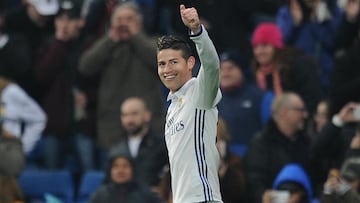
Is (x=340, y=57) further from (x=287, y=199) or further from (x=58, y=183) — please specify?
(x=58, y=183)

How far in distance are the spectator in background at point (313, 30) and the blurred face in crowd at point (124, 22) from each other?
1.99 metres

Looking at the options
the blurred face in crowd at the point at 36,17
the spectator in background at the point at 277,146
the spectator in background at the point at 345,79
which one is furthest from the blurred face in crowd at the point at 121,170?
the blurred face in crowd at the point at 36,17

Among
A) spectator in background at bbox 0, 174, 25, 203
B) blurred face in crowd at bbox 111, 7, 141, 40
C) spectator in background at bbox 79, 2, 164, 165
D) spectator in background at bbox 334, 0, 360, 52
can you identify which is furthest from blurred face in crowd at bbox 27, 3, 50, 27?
spectator in background at bbox 334, 0, 360, 52

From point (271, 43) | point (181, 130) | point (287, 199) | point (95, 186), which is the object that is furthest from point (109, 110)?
point (181, 130)

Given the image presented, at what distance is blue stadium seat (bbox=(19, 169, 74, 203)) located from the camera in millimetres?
15062

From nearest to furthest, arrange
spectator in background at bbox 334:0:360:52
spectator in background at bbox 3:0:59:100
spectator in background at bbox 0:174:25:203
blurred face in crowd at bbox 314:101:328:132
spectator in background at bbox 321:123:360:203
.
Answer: spectator in background at bbox 321:123:360:203, spectator in background at bbox 0:174:25:203, blurred face in crowd at bbox 314:101:328:132, spectator in background at bbox 334:0:360:52, spectator in background at bbox 3:0:59:100

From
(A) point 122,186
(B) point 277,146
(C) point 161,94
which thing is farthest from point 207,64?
(C) point 161,94

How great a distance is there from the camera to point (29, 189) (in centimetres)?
1515

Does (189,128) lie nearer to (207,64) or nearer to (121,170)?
(207,64)

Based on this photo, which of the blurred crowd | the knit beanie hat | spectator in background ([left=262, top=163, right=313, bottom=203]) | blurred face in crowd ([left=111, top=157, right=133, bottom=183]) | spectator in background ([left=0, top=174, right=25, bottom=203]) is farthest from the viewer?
the knit beanie hat

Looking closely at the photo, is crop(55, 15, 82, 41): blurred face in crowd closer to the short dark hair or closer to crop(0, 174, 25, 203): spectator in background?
crop(0, 174, 25, 203): spectator in background

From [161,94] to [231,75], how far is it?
2.58 feet

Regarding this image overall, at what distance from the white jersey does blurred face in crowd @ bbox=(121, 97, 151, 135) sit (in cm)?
431

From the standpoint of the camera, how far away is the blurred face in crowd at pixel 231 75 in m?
14.5
